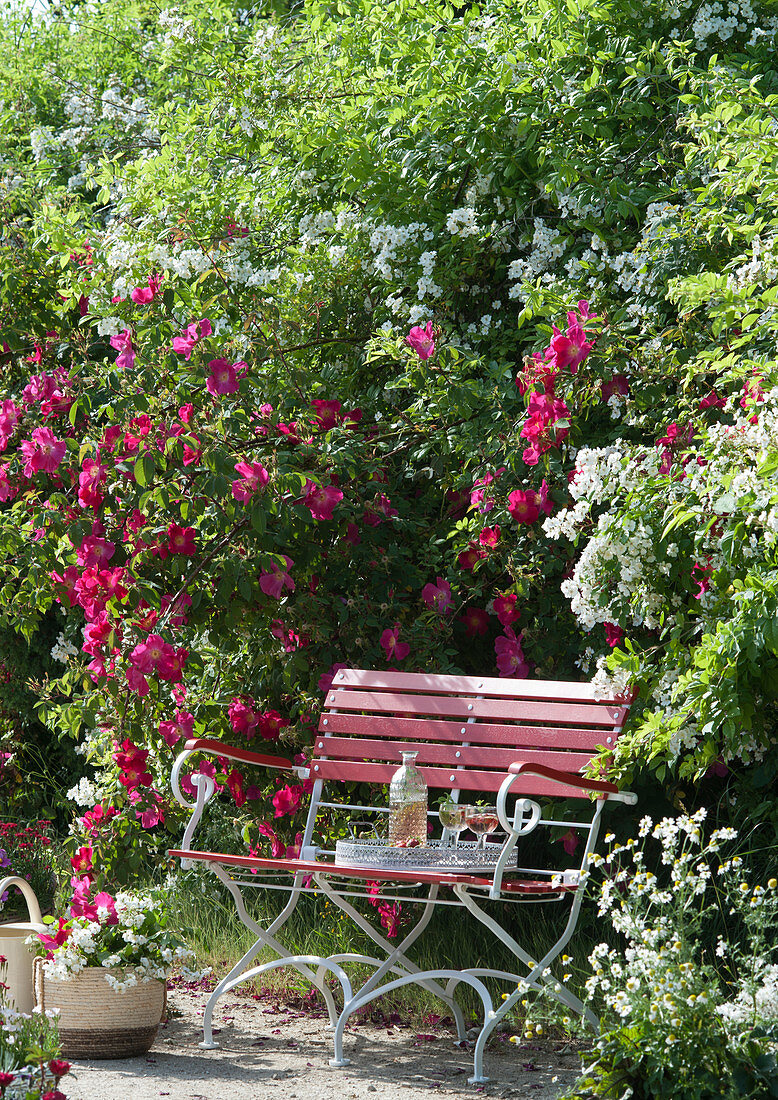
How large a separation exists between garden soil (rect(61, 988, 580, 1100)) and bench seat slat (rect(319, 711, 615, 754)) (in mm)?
772

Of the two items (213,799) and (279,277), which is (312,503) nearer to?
(279,277)

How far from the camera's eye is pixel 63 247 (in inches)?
180

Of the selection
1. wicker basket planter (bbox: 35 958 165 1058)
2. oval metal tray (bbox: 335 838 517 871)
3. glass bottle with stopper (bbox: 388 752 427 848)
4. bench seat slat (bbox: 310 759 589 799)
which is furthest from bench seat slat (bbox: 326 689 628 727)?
wicker basket planter (bbox: 35 958 165 1058)

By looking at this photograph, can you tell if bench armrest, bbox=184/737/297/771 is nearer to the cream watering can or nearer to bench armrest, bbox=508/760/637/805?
the cream watering can

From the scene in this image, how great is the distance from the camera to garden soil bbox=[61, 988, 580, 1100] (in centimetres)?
287

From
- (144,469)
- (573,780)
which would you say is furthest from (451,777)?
(144,469)

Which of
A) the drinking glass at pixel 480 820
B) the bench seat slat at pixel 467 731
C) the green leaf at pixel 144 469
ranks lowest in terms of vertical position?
the drinking glass at pixel 480 820

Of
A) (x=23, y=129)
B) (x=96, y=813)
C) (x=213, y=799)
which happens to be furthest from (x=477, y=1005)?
(x=23, y=129)

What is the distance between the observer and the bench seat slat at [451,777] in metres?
3.15

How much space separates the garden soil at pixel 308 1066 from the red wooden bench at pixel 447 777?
0.07m

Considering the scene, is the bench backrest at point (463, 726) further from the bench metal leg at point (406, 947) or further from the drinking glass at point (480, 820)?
the bench metal leg at point (406, 947)

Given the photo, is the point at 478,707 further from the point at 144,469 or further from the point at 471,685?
the point at 144,469

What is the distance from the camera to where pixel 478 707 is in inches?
136

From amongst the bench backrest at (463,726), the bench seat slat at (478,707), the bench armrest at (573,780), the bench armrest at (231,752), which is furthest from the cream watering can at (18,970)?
the bench armrest at (573,780)
